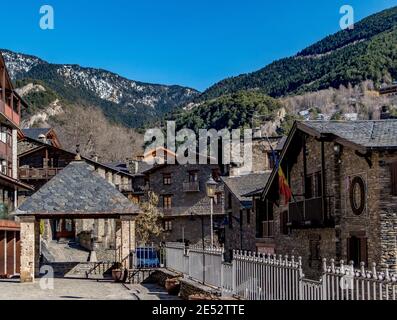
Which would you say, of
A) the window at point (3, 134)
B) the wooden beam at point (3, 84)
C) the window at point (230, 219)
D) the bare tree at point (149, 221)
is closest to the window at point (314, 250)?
the window at point (230, 219)

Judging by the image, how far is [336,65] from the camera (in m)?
123

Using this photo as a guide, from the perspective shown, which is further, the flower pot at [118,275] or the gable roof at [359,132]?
the flower pot at [118,275]

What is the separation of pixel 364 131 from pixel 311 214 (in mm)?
4404

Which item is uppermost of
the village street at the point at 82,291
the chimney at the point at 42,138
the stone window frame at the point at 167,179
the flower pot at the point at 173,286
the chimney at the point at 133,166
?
the chimney at the point at 42,138

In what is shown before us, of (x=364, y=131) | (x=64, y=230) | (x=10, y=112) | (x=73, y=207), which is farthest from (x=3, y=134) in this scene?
(x=364, y=131)

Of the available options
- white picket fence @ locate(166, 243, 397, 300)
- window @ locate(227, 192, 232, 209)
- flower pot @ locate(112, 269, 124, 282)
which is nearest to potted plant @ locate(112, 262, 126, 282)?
flower pot @ locate(112, 269, 124, 282)

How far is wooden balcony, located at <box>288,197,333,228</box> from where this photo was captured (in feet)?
84.9

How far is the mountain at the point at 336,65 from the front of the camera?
10691 cm

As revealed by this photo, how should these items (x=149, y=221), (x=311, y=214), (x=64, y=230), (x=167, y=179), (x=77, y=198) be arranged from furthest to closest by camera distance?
(x=167, y=179) → (x=64, y=230) → (x=149, y=221) → (x=77, y=198) → (x=311, y=214)

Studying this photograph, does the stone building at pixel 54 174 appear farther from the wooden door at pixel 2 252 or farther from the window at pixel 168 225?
the wooden door at pixel 2 252

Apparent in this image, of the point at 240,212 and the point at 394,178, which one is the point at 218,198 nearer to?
the point at 240,212

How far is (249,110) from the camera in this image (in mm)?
98562
